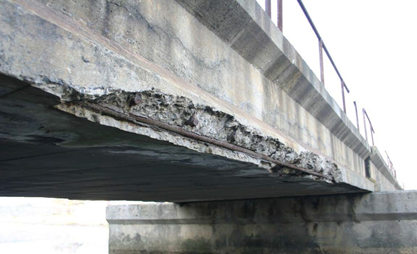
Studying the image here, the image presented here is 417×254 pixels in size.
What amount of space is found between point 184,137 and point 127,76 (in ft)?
1.92

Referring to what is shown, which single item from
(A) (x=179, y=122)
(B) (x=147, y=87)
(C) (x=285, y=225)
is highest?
(B) (x=147, y=87)

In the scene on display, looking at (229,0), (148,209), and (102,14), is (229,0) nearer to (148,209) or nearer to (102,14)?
(102,14)

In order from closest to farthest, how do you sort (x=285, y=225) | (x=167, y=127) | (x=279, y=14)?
(x=167, y=127), (x=279, y=14), (x=285, y=225)

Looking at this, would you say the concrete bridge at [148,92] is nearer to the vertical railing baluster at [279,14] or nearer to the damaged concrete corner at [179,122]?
the damaged concrete corner at [179,122]

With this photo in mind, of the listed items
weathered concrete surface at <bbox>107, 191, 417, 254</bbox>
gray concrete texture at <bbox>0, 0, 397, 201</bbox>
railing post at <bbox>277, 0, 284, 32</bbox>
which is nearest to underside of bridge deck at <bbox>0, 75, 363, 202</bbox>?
gray concrete texture at <bbox>0, 0, 397, 201</bbox>

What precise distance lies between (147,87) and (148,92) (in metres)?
0.03

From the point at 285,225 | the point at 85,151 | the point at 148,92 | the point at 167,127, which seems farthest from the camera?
the point at 285,225

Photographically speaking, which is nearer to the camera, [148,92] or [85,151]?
[148,92]

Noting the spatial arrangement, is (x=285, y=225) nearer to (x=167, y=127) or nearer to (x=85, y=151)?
(x=85, y=151)

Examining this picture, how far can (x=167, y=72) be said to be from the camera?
2117mm

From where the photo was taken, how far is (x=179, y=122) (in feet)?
6.86

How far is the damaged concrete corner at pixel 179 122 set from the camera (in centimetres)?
161

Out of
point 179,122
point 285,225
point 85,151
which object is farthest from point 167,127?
point 285,225

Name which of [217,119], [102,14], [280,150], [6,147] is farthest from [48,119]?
[280,150]
